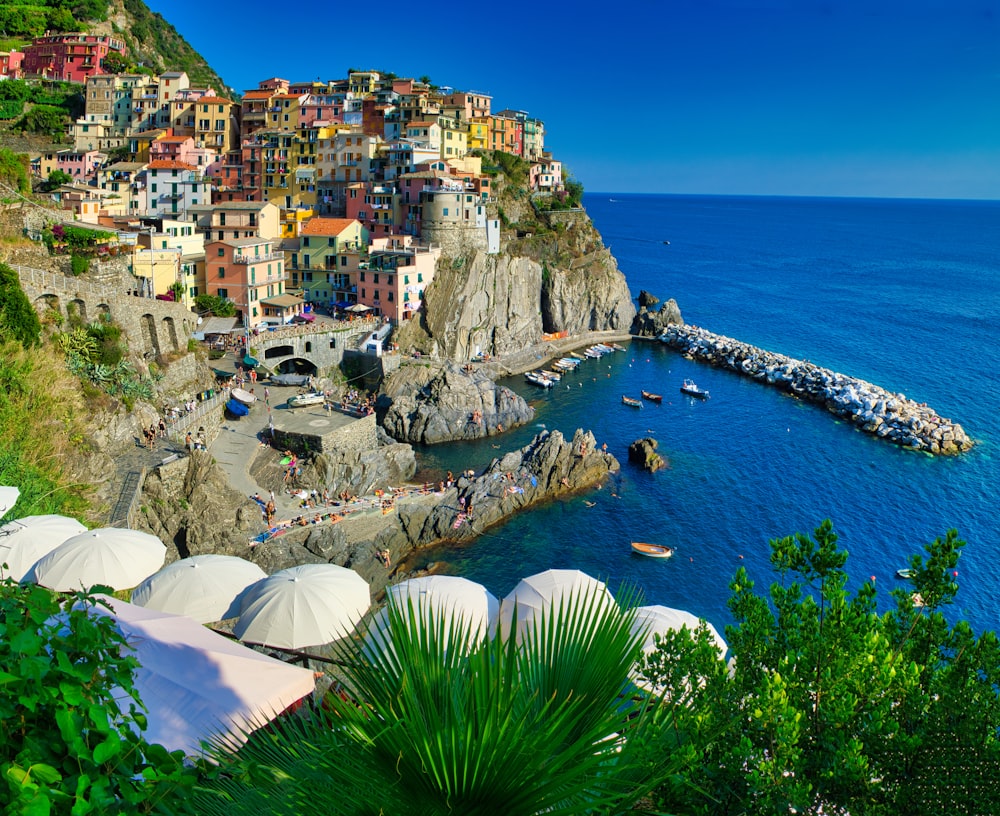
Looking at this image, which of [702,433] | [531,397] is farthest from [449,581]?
[531,397]

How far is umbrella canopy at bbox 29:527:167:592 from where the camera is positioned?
14.9 metres

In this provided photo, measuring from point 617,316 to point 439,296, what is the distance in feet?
64.0

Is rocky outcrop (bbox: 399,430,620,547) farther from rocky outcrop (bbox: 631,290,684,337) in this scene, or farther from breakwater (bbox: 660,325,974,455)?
rocky outcrop (bbox: 631,290,684,337)

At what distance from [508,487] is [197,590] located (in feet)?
59.4

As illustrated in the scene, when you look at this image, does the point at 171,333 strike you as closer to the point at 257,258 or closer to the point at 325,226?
the point at 257,258

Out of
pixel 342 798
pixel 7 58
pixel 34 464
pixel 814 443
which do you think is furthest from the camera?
pixel 7 58

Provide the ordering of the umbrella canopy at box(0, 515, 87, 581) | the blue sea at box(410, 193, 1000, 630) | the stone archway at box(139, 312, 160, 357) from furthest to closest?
the stone archway at box(139, 312, 160, 357) → the blue sea at box(410, 193, 1000, 630) → the umbrella canopy at box(0, 515, 87, 581)

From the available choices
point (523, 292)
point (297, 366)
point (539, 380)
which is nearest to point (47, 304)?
point (297, 366)

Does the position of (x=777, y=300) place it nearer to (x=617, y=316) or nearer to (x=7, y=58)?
(x=617, y=316)

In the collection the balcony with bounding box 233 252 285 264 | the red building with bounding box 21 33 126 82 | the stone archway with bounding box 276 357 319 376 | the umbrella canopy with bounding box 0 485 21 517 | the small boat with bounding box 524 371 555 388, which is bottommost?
the small boat with bounding box 524 371 555 388

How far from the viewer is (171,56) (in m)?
90.5

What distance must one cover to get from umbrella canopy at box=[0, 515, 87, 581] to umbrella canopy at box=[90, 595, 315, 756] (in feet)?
19.5

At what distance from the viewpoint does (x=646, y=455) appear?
37219 mm

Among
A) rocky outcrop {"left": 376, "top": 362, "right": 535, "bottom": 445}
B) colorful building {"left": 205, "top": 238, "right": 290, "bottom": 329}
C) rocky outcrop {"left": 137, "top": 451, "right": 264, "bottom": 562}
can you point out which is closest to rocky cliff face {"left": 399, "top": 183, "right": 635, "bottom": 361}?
rocky outcrop {"left": 376, "top": 362, "right": 535, "bottom": 445}
